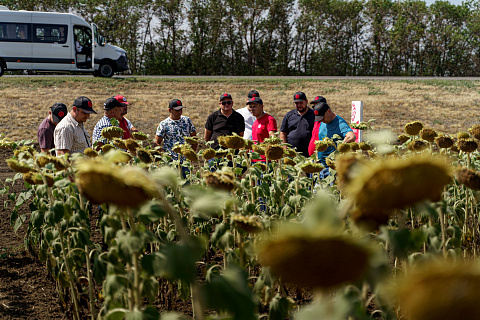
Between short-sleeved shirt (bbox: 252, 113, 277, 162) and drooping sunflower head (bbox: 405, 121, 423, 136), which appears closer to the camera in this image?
drooping sunflower head (bbox: 405, 121, 423, 136)

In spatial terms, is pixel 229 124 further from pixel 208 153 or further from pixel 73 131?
pixel 208 153

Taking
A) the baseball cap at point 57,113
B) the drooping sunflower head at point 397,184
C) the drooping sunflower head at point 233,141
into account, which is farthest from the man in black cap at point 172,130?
the drooping sunflower head at point 397,184

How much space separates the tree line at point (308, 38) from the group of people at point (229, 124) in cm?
2867

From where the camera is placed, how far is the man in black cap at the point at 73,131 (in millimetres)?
4203

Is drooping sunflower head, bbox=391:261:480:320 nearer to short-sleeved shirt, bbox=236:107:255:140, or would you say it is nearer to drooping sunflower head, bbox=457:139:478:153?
drooping sunflower head, bbox=457:139:478:153

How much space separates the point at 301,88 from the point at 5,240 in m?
15.7

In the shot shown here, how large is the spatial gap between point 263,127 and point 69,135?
84.2 inches

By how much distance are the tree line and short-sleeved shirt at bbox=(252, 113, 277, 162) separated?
28.8 m

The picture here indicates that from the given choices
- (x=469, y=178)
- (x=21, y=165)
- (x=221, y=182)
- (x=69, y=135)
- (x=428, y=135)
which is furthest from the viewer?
(x=69, y=135)

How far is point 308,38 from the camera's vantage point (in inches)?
1459

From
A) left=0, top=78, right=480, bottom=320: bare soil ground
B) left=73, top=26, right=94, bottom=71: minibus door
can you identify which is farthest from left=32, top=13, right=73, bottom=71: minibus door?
left=0, top=78, right=480, bottom=320: bare soil ground

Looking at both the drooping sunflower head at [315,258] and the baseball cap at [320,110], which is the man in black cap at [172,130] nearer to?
the baseball cap at [320,110]

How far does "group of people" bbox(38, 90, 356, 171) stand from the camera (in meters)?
4.68

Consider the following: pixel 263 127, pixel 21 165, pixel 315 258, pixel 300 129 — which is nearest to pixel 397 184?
pixel 315 258
